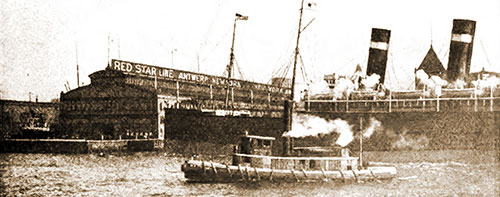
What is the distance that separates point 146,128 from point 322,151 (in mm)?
31870

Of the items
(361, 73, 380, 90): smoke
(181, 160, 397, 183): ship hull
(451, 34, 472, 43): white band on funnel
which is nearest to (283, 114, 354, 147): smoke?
(361, 73, 380, 90): smoke

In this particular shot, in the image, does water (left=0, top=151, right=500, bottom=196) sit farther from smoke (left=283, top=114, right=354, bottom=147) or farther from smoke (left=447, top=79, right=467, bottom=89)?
smoke (left=447, top=79, right=467, bottom=89)

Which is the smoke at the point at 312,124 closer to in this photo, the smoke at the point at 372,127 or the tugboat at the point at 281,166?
the smoke at the point at 372,127

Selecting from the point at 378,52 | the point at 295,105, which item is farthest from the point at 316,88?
the point at 378,52

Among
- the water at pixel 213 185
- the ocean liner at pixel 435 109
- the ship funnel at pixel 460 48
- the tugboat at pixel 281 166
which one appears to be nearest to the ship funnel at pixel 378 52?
the ocean liner at pixel 435 109

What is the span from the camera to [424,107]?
3769 centimetres

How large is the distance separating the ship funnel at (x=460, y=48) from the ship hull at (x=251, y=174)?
1777 centimetres

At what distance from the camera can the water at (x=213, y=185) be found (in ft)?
88.2

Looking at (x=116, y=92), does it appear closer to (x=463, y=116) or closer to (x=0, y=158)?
(x=0, y=158)

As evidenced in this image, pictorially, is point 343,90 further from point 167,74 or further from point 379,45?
point 167,74

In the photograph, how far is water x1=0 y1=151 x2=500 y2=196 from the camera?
26884 mm

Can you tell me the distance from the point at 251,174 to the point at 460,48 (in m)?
23.0

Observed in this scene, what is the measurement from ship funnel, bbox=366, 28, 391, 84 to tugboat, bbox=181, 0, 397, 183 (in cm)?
2088

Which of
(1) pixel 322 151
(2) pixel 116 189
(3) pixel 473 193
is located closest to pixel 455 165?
(3) pixel 473 193
